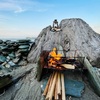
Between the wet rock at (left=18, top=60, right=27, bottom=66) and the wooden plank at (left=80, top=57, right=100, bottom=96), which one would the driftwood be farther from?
the wooden plank at (left=80, top=57, right=100, bottom=96)

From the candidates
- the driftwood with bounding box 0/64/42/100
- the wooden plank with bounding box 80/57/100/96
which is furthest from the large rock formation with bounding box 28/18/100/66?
the driftwood with bounding box 0/64/42/100

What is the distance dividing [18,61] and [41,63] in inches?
106

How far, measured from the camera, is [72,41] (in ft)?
19.7

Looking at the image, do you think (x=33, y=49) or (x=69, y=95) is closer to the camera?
(x=69, y=95)

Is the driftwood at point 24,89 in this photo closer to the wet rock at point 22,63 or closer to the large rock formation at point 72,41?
the wet rock at point 22,63

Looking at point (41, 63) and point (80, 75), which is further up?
point (41, 63)

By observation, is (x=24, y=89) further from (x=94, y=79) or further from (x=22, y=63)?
(x=22, y=63)

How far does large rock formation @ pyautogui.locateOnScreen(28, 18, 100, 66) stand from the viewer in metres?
5.40

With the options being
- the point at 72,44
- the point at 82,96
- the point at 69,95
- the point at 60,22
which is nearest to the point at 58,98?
the point at 69,95

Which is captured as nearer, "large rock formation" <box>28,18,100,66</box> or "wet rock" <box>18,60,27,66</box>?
"large rock formation" <box>28,18,100,66</box>

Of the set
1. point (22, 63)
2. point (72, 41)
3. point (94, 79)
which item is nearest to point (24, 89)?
point (94, 79)

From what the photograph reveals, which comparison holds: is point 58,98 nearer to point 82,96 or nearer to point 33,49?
point 82,96

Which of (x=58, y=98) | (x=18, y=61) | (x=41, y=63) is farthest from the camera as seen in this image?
(x=18, y=61)

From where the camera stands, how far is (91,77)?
3682mm
